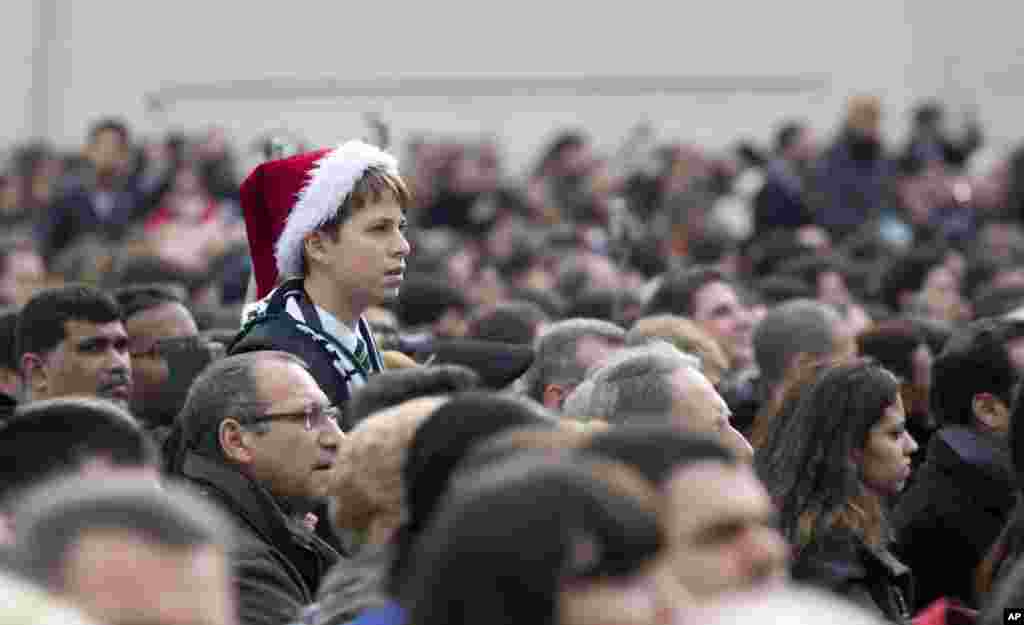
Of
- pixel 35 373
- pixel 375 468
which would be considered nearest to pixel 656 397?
pixel 375 468

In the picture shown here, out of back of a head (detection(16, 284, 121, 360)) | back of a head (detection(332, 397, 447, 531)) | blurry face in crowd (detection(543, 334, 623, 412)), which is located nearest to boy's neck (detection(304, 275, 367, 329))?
blurry face in crowd (detection(543, 334, 623, 412))

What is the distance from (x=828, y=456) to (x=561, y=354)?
5.72 feet

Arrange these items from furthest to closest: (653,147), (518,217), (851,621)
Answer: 1. (653,147)
2. (518,217)
3. (851,621)

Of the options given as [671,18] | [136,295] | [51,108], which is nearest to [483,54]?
[671,18]

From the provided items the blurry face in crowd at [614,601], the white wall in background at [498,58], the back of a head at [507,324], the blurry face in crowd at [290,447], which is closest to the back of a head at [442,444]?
the blurry face in crowd at [614,601]

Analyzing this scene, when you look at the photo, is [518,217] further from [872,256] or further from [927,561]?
[927,561]

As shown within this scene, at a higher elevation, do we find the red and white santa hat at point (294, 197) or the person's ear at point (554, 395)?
the red and white santa hat at point (294, 197)

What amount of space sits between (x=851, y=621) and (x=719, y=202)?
18.6 metres

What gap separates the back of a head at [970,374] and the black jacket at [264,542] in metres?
2.48

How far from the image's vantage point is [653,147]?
76.5 ft

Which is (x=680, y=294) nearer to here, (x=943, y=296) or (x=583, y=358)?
(x=583, y=358)

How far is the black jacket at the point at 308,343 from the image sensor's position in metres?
6.96

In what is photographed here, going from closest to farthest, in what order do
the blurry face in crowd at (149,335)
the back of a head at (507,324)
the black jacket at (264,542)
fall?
the black jacket at (264,542) < the blurry face in crowd at (149,335) < the back of a head at (507,324)

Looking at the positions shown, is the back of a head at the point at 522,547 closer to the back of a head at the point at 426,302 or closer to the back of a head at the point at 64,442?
the back of a head at the point at 64,442
